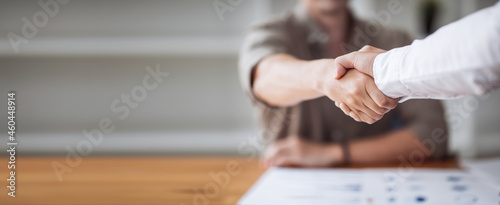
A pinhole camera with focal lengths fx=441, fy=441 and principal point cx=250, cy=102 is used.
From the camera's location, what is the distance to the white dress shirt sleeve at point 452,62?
Result: 229 mm

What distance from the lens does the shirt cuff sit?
29cm

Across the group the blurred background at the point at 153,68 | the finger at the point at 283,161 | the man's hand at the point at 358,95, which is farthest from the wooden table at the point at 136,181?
the blurred background at the point at 153,68

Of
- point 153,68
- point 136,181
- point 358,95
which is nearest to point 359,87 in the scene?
point 358,95

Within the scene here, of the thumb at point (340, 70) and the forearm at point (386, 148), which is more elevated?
the forearm at point (386, 148)

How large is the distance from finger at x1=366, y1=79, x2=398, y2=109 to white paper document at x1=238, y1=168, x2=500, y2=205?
17 cm

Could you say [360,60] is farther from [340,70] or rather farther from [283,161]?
[283,161]

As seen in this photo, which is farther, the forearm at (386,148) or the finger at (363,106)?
the forearm at (386,148)

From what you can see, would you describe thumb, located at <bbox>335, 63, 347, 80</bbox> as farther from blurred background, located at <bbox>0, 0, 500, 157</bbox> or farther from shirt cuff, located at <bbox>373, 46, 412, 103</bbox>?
blurred background, located at <bbox>0, 0, 500, 157</bbox>

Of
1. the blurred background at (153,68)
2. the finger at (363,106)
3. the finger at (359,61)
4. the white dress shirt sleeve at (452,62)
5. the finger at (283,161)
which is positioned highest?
the blurred background at (153,68)

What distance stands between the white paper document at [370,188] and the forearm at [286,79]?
11 centimetres

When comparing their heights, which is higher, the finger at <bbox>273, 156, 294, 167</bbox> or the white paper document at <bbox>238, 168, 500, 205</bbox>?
the finger at <bbox>273, 156, 294, 167</bbox>

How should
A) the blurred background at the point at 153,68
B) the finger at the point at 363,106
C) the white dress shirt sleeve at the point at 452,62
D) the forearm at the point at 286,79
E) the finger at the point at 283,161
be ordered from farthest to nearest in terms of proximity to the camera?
1. the blurred background at the point at 153,68
2. the finger at the point at 283,161
3. the forearm at the point at 286,79
4. the finger at the point at 363,106
5. the white dress shirt sleeve at the point at 452,62

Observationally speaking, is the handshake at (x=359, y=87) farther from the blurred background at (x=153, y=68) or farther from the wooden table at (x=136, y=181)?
the blurred background at (x=153, y=68)

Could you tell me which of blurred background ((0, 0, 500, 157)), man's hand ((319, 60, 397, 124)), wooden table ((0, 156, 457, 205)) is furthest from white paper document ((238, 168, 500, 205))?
blurred background ((0, 0, 500, 157))
